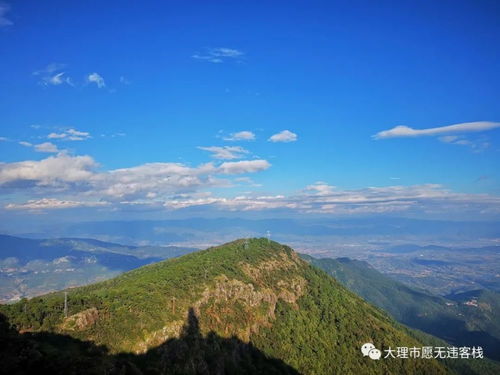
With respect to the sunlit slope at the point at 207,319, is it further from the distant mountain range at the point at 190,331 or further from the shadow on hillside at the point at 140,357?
the shadow on hillside at the point at 140,357

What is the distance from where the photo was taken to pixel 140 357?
97.0m

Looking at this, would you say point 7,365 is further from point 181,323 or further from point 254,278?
point 254,278

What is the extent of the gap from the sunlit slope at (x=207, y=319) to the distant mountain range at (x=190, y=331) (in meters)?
0.36

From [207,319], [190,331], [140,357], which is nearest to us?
[140,357]

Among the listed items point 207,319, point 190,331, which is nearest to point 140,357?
point 190,331

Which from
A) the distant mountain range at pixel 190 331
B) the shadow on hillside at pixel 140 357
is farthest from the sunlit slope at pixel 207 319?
the shadow on hillside at pixel 140 357

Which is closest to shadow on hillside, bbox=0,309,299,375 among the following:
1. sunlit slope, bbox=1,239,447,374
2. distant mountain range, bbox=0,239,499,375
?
distant mountain range, bbox=0,239,499,375

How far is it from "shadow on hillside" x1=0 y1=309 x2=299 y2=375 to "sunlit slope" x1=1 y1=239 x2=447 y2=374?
0.75 metres

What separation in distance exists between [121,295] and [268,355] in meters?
66.2

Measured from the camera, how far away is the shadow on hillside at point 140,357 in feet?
172

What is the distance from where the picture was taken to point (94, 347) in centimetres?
8938

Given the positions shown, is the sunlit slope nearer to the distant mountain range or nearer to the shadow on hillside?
the distant mountain range

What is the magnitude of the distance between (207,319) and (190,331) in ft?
45.9

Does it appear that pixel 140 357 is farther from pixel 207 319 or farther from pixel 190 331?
pixel 207 319
